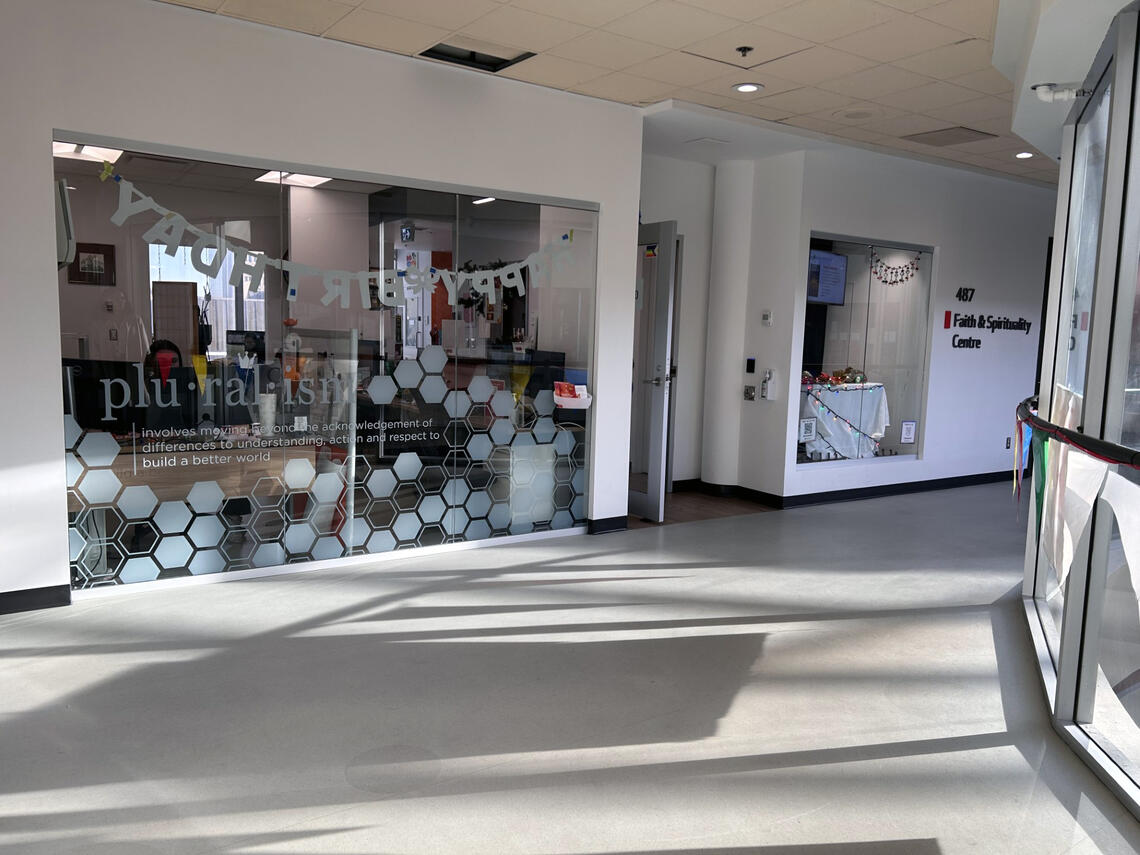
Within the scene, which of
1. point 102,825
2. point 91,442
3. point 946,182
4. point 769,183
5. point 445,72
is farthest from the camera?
point 946,182

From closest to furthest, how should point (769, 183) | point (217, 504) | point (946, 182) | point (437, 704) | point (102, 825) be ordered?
point (102, 825) < point (437, 704) < point (217, 504) < point (769, 183) < point (946, 182)

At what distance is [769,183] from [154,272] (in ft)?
16.2

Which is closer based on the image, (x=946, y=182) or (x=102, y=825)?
(x=102, y=825)

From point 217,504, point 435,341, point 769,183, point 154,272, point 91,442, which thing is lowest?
point 217,504

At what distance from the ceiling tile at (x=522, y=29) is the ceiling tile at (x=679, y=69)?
60cm

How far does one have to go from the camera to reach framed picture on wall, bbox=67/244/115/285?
4.20 meters

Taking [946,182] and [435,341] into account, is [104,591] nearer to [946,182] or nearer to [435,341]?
[435,341]

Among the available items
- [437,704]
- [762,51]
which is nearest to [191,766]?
[437,704]

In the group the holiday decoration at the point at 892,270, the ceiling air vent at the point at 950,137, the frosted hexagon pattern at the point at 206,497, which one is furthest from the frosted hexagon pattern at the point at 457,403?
the holiday decoration at the point at 892,270

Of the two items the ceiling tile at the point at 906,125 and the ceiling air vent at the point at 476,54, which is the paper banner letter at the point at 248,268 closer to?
the ceiling air vent at the point at 476,54

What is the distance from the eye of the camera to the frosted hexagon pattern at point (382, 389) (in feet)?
16.8

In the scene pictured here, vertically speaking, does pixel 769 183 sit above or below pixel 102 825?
above

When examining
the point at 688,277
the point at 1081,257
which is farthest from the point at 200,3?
the point at 688,277

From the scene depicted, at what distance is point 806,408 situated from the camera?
24.7 ft
